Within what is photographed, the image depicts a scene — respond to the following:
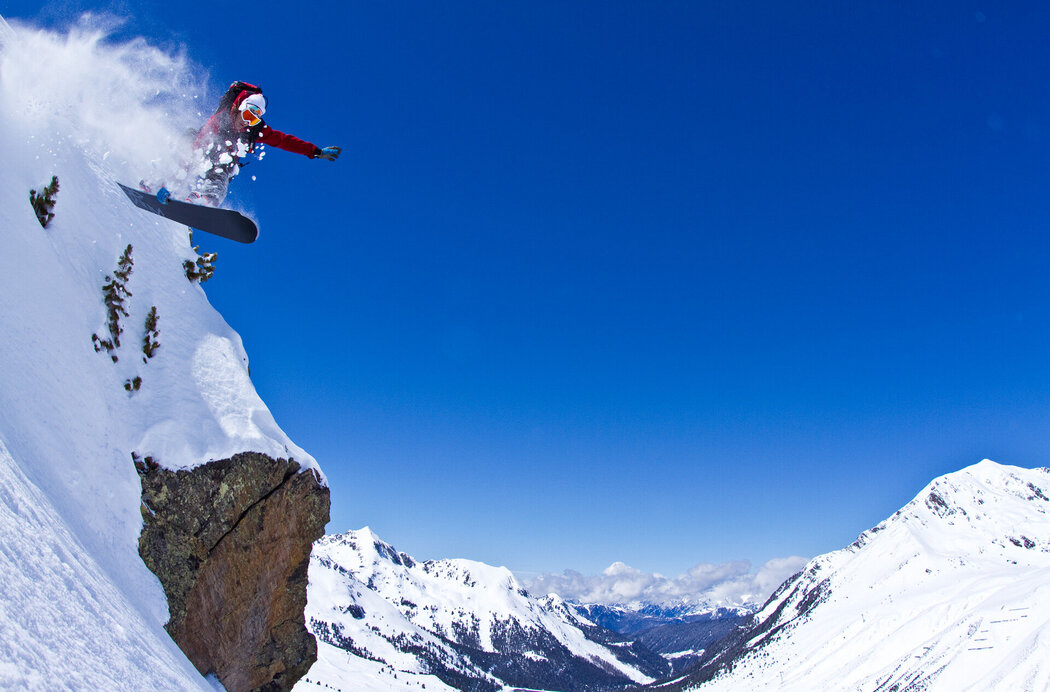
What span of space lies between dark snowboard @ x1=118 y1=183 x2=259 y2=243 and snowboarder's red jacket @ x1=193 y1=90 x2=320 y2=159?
2.37 meters

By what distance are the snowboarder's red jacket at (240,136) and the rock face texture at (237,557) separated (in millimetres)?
9078

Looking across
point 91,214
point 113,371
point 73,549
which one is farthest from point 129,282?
point 73,549

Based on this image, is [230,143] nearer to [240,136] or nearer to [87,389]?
[240,136]

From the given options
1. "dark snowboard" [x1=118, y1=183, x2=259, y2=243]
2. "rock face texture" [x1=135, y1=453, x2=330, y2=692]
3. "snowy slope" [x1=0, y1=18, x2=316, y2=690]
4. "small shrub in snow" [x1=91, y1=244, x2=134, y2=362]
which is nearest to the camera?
"snowy slope" [x1=0, y1=18, x2=316, y2=690]

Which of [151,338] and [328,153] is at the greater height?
[328,153]

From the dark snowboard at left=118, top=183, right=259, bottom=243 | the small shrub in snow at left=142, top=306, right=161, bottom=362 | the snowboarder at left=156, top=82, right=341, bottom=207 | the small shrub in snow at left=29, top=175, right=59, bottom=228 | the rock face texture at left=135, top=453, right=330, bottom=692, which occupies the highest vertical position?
the snowboarder at left=156, top=82, right=341, bottom=207

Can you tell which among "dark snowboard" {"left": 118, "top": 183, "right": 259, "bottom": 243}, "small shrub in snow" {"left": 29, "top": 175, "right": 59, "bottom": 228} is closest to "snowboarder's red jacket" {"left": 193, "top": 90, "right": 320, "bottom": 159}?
"dark snowboard" {"left": 118, "top": 183, "right": 259, "bottom": 243}

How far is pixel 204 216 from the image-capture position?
18734mm

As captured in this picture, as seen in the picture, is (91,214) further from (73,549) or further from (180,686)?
(180,686)

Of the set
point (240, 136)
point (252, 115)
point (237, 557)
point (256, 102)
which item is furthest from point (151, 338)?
point (256, 102)

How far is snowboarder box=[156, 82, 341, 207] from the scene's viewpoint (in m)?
15.0

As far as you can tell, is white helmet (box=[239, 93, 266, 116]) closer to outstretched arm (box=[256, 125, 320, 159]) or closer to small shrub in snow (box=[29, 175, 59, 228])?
outstretched arm (box=[256, 125, 320, 159])

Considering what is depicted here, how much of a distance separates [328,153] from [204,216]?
23.0 feet

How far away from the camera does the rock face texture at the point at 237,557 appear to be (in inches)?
563
